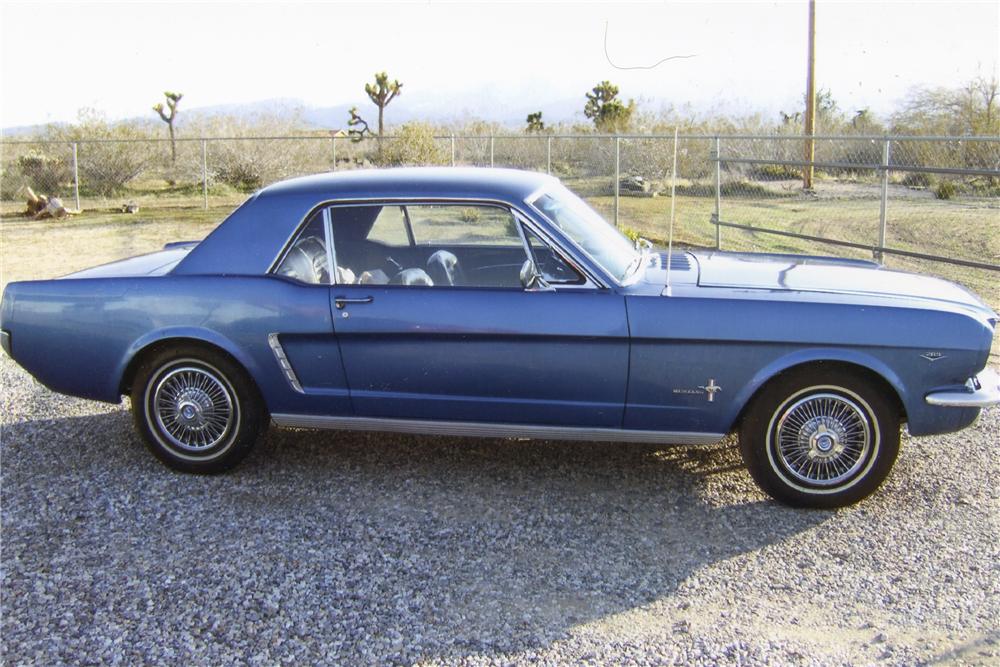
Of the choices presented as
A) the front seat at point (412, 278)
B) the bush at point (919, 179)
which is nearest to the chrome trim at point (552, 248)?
the front seat at point (412, 278)

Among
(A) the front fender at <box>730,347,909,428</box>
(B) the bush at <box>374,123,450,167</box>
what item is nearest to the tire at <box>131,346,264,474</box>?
(A) the front fender at <box>730,347,909,428</box>

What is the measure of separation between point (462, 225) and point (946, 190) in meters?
13.9

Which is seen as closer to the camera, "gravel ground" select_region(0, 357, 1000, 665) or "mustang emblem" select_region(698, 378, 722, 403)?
"gravel ground" select_region(0, 357, 1000, 665)

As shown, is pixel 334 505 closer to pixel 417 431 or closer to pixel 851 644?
pixel 417 431

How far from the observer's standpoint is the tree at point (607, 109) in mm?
27859

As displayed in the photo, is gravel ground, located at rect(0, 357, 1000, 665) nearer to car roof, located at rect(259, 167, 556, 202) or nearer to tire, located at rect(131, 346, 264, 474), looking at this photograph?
tire, located at rect(131, 346, 264, 474)

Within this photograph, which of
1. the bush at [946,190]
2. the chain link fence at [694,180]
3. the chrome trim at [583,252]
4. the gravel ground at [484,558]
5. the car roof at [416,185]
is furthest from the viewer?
the bush at [946,190]

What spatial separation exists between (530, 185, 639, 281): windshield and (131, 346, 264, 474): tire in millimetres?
1817

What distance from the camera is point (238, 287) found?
16.5ft

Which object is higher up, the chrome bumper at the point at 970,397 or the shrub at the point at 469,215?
the shrub at the point at 469,215

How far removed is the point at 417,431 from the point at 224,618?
4.96ft

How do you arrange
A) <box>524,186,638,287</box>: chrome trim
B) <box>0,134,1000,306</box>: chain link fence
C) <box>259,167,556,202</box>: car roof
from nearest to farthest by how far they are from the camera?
1. <box>524,186,638,287</box>: chrome trim
2. <box>259,167,556,202</box>: car roof
3. <box>0,134,1000,306</box>: chain link fence

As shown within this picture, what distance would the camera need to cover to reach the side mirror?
478cm

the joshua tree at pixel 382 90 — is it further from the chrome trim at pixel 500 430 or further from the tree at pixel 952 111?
the chrome trim at pixel 500 430
